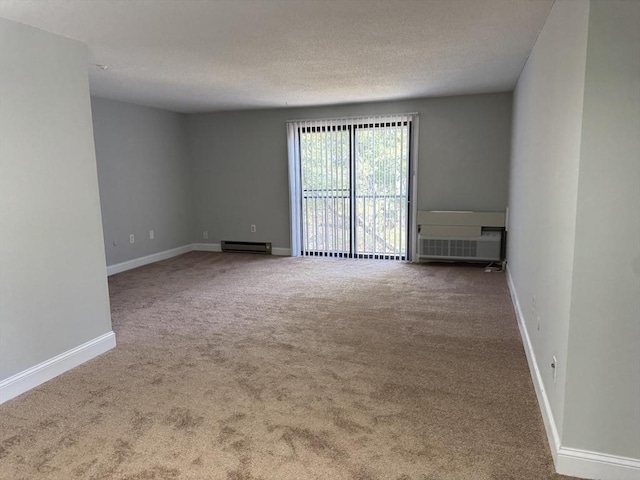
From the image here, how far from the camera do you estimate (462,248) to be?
5.70m

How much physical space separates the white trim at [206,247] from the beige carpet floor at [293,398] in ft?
9.12

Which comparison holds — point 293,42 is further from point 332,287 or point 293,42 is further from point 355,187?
point 355,187

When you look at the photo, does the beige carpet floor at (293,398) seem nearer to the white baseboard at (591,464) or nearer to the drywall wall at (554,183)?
the white baseboard at (591,464)

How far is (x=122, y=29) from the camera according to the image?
2764 millimetres

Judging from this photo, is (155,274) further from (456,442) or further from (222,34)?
(456,442)

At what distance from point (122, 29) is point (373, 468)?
291 centimetres

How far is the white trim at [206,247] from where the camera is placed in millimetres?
7121

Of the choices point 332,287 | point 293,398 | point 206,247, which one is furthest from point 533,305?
point 206,247

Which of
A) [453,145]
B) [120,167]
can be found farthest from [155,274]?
[453,145]

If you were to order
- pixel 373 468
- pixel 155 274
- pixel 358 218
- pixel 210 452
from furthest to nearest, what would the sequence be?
pixel 358 218 < pixel 155 274 < pixel 210 452 < pixel 373 468

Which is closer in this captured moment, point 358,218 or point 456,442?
point 456,442

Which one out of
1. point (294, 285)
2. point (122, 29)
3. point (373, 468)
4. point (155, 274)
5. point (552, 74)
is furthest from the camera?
point (155, 274)

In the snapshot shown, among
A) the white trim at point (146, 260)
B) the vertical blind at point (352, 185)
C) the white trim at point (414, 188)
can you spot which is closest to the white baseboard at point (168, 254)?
the white trim at point (146, 260)

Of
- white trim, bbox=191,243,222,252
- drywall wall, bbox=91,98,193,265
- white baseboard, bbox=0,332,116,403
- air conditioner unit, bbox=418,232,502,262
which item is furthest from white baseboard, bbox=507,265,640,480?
white trim, bbox=191,243,222,252
